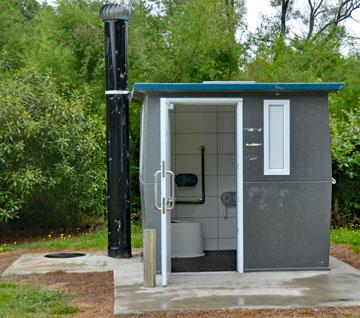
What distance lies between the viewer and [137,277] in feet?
24.1

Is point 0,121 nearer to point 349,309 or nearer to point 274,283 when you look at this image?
point 274,283

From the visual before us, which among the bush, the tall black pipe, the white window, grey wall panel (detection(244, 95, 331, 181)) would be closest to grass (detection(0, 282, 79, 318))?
the tall black pipe

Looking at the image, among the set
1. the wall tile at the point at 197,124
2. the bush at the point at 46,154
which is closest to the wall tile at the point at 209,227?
the wall tile at the point at 197,124

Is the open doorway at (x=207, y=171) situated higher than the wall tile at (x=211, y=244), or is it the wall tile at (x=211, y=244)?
the open doorway at (x=207, y=171)

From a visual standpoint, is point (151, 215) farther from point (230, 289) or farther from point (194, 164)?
point (194, 164)

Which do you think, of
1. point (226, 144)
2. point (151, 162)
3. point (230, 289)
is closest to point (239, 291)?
A: point (230, 289)

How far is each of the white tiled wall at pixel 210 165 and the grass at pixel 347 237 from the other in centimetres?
178

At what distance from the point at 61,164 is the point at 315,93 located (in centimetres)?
551

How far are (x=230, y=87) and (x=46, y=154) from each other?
18.0 feet

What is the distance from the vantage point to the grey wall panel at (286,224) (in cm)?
748

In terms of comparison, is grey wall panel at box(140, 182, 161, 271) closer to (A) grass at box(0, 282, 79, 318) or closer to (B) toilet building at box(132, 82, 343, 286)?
(B) toilet building at box(132, 82, 343, 286)

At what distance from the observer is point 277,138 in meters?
7.51

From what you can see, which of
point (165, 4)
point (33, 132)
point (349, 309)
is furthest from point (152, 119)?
Answer: point (165, 4)

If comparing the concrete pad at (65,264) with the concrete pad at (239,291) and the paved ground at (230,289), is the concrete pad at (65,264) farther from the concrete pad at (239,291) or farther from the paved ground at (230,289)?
the concrete pad at (239,291)
